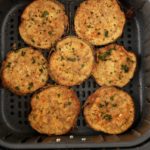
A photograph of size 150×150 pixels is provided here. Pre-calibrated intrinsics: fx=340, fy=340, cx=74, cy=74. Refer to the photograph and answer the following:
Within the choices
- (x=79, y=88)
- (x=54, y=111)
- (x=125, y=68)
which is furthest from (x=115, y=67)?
(x=54, y=111)

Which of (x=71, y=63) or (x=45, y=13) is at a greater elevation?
(x=45, y=13)

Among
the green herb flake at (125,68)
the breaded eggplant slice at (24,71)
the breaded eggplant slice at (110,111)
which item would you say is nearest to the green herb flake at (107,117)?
the breaded eggplant slice at (110,111)

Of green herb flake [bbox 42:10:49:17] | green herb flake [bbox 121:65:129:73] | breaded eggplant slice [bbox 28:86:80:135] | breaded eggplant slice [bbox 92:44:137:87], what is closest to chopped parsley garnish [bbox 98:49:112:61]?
breaded eggplant slice [bbox 92:44:137:87]

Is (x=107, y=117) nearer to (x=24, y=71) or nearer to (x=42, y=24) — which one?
(x=24, y=71)

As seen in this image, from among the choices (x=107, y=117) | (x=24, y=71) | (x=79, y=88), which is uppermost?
(x=24, y=71)

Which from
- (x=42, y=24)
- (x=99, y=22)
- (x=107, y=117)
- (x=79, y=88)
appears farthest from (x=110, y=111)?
(x=42, y=24)

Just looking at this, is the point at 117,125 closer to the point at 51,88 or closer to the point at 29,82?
the point at 51,88
